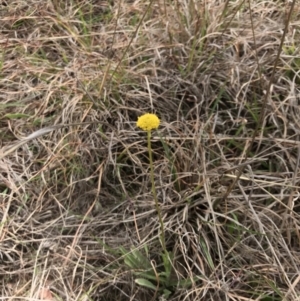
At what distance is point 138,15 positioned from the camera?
1770mm

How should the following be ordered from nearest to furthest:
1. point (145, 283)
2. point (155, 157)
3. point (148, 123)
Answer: point (148, 123), point (145, 283), point (155, 157)

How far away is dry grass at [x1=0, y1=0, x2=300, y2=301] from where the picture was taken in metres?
1.25

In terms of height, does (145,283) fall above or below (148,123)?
below

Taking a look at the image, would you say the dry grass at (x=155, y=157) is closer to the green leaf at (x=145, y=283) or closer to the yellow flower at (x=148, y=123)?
the green leaf at (x=145, y=283)

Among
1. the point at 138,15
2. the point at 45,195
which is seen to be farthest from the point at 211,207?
the point at 138,15

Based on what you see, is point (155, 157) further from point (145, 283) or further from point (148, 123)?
point (148, 123)

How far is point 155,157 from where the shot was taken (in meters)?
1.46

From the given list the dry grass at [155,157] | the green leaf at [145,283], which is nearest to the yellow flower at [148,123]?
the dry grass at [155,157]

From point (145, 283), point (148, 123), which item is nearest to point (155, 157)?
point (145, 283)

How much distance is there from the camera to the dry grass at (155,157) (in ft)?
4.11

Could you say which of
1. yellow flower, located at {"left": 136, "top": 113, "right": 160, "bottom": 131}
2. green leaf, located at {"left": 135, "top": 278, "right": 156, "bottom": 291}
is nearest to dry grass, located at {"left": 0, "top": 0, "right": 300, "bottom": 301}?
green leaf, located at {"left": 135, "top": 278, "right": 156, "bottom": 291}

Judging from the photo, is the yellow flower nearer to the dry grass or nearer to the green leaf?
the dry grass

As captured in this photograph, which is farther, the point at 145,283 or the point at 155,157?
the point at 155,157

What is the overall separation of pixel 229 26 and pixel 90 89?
1.60 feet
